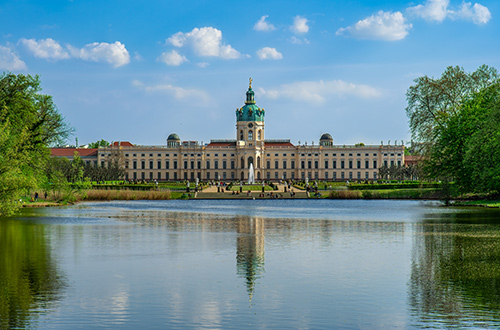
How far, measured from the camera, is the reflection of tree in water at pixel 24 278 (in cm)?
1354

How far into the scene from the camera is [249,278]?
1741cm

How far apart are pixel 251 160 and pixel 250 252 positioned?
448 ft

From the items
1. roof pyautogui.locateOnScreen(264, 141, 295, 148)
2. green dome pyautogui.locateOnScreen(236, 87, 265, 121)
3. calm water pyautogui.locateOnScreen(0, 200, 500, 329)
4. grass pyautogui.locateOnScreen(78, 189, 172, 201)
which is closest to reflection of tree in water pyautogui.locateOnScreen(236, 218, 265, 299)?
calm water pyautogui.locateOnScreen(0, 200, 500, 329)

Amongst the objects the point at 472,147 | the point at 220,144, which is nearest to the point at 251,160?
the point at 220,144

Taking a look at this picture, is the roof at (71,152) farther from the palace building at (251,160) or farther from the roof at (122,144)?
the roof at (122,144)

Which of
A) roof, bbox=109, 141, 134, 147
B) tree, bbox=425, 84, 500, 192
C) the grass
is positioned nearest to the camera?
tree, bbox=425, 84, 500, 192

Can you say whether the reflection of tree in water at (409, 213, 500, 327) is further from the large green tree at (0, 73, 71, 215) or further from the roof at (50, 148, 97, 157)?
the roof at (50, 148, 97, 157)

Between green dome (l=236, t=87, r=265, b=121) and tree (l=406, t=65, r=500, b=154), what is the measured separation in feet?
340

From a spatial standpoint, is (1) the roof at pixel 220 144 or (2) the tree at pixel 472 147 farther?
(1) the roof at pixel 220 144

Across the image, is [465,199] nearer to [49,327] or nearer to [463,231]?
[463,231]

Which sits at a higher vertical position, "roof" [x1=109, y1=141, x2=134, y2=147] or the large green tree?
"roof" [x1=109, y1=141, x2=134, y2=147]

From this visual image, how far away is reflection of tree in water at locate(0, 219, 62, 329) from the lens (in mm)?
13539

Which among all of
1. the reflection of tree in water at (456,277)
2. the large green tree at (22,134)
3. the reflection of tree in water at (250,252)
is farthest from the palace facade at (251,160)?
the reflection of tree in water at (456,277)

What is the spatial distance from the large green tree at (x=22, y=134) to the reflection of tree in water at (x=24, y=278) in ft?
29.6
